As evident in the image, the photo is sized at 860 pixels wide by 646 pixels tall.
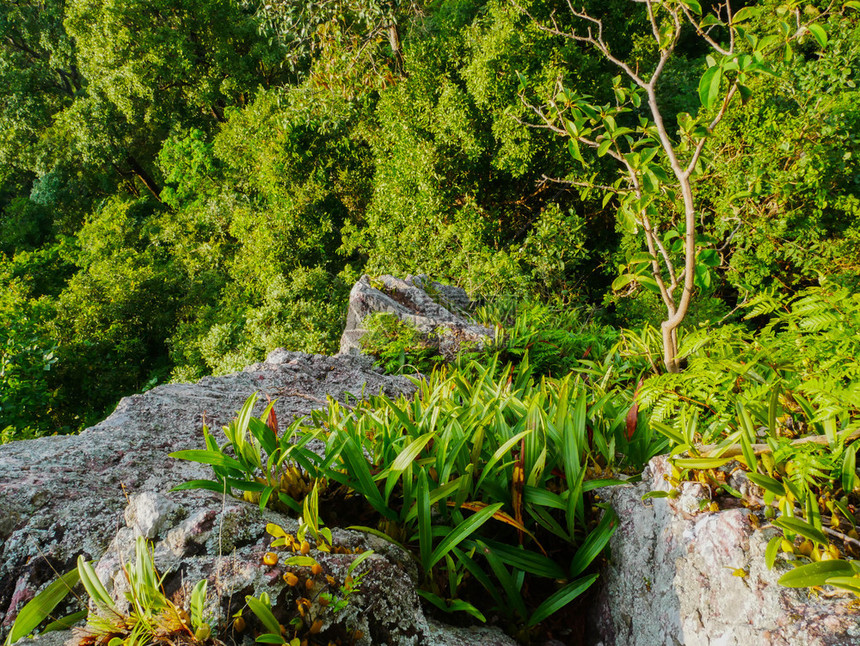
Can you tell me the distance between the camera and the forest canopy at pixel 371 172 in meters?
6.64

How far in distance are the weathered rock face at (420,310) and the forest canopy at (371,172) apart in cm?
94

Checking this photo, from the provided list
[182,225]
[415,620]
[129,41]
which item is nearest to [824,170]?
[415,620]

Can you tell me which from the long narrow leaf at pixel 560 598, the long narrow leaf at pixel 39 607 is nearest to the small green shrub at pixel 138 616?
the long narrow leaf at pixel 39 607

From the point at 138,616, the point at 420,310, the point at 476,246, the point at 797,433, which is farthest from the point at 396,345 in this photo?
the point at 476,246

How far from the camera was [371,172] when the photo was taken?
11.5 meters

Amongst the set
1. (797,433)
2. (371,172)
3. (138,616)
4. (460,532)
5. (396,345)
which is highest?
(371,172)

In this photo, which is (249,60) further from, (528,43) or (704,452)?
(704,452)

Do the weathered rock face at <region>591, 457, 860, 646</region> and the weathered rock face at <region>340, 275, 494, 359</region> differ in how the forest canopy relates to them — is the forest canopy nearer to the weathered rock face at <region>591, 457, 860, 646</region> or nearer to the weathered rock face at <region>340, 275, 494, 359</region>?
the weathered rock face at <region>340, 275, 494, 359</region>

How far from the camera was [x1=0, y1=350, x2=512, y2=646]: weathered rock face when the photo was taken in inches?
47.9

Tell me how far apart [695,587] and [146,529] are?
1.51 meters

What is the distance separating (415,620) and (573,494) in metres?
0.64

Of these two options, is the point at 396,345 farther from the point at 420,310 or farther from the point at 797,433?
the point at 797,433

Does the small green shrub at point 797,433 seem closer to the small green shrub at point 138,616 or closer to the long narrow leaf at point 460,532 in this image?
the long narrow leaf at point 460,532

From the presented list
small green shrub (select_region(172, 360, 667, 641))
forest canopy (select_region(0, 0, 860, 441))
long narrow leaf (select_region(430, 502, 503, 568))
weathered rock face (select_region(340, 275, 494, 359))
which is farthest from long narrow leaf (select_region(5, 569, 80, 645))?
weathered rock face (select_region(340, 275, 494, 359))
